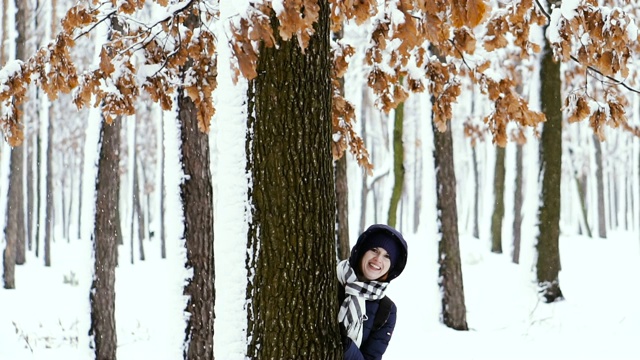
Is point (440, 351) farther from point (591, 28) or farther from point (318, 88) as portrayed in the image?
point (318, 88)

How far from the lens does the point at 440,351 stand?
762 centimetres

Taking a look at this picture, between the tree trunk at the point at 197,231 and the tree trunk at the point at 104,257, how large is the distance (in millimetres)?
1736

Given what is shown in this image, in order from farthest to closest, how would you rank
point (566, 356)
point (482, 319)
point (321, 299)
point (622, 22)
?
1. point (482, 319)
2. point (566, 356)
3. point (622, 22)
4. point (321, 299)

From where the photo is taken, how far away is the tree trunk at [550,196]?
939 centimetres

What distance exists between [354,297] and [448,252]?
5.56 meters

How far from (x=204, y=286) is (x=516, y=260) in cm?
1131

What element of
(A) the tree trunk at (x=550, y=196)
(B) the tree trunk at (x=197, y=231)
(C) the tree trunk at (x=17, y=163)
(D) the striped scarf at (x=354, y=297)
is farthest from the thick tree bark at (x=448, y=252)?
(C) the tree trunk at (x=17, y=163)

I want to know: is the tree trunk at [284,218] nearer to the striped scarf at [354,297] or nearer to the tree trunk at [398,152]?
the striped scarf at [354,297]

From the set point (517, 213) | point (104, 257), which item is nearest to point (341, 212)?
point (104, 257)

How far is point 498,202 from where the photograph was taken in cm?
1736

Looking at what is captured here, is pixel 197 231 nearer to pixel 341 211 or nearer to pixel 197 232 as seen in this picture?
pixel 197 232

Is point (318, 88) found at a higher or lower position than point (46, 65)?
lower

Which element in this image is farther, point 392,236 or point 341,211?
point 341,211

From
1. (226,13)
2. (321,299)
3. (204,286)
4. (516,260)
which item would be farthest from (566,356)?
(516,260)
